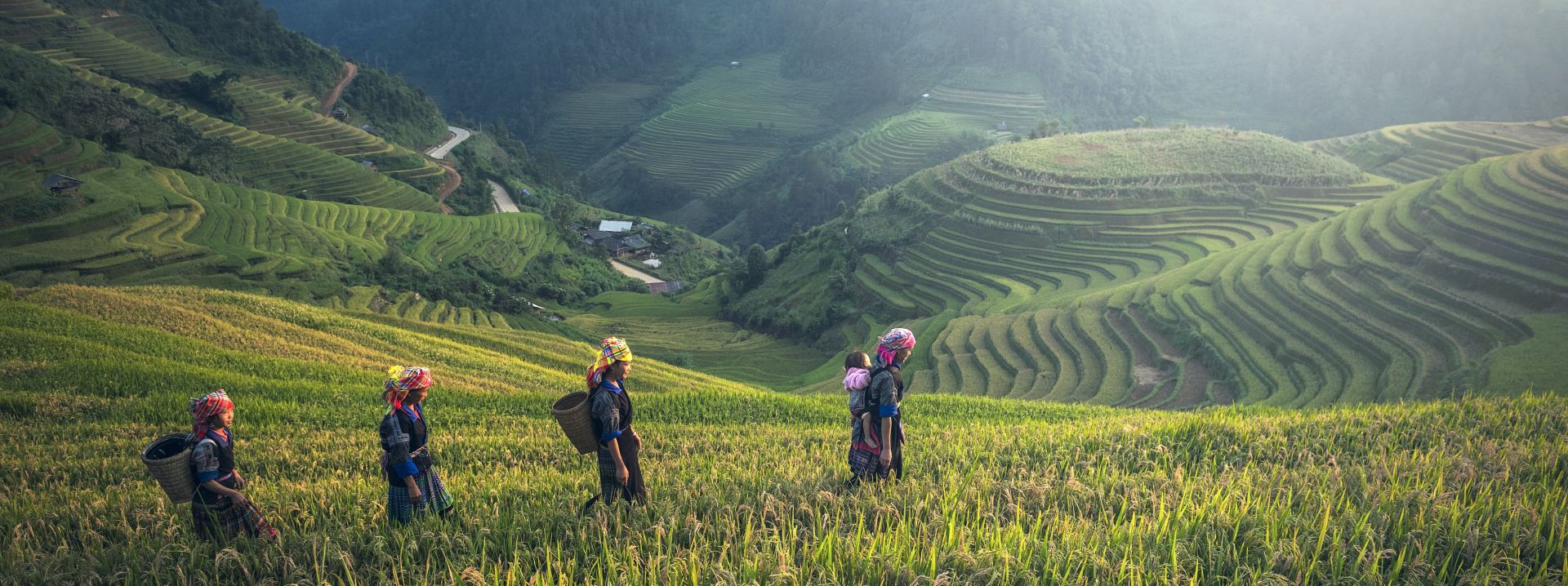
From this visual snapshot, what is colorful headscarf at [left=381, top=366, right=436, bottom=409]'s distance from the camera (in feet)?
18.8

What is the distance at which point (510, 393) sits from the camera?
14484mm

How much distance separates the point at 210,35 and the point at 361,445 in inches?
3424

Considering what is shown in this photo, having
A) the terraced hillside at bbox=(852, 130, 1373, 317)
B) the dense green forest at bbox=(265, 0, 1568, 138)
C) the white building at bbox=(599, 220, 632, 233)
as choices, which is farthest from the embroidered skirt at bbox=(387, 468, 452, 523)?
the dense green forest at bbox=(265, 0, 1568, 138)

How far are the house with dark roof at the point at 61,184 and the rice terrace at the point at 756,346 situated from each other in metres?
0.29

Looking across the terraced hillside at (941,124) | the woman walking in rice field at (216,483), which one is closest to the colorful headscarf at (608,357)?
the woman walking in rice field at (216,483)

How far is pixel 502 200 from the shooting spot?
71750 millimetres

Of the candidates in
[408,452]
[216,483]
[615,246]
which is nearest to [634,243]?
[615,246]

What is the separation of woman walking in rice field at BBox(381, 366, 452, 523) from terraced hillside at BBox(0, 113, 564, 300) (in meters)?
25.4

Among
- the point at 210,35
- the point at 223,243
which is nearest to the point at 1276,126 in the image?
the point at 223,243

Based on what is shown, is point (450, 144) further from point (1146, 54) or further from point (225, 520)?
point (1146, 54)

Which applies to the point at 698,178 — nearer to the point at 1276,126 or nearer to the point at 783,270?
the point at 783,270

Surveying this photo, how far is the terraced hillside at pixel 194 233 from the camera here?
91.4 feet

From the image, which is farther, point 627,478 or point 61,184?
point 61,184

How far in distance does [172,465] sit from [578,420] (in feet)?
8.37
